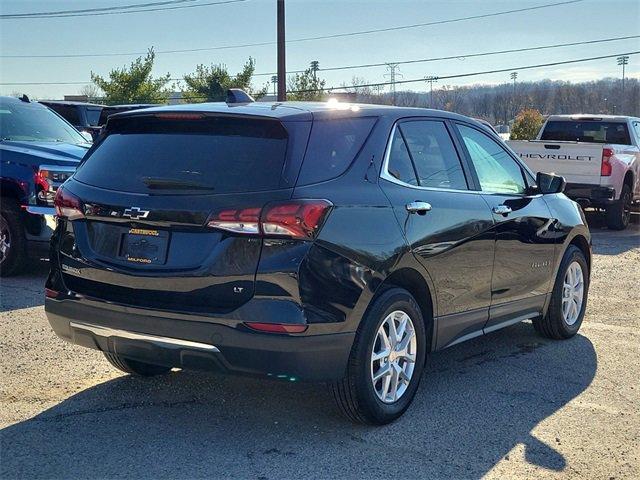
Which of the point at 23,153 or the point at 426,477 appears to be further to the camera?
the point at 23,153

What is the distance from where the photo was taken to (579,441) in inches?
176

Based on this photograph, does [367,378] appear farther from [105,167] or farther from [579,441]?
[105,167]

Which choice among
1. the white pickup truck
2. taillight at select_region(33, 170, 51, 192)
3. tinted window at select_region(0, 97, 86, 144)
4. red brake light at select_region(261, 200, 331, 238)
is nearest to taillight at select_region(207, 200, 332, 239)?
red brake light at select_region(261, 200, 331, 238)

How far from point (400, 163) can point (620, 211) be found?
10973 millimetres

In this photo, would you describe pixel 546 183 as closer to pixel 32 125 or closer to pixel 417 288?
pixel 417 288

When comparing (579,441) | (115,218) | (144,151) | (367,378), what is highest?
(144,151)

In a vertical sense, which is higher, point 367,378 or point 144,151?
point 144,151

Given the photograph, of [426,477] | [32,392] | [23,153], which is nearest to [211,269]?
[426,477]

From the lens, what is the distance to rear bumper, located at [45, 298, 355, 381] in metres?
3.96

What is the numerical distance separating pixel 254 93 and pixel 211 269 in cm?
3694

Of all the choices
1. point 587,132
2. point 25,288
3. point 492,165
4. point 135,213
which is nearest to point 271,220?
point 135,213

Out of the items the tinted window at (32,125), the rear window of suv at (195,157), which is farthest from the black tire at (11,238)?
the rear window of suv at (195,157)

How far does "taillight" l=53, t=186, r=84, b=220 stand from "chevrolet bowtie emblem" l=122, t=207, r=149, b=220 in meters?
0.38

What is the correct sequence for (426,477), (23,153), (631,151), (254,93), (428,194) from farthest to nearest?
(254,93), (631,151), (23,153), (428,194), (426,477)
